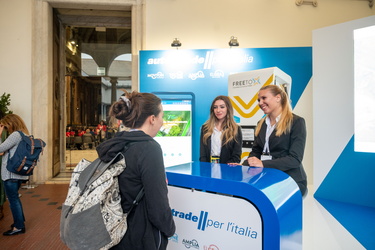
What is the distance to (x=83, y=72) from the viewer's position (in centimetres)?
748

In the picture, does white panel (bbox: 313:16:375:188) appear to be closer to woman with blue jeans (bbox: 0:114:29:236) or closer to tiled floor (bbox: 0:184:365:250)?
tiled floor (bbox: 0:184:365:250)

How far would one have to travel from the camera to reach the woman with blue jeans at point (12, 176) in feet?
9.74

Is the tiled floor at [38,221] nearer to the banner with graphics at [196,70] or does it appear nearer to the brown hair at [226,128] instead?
the brown hair at [226,128]

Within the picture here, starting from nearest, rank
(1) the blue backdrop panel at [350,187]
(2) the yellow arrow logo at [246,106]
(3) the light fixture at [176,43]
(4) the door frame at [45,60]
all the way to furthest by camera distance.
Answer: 1. (1) the blue backdrop panel at [350,187]
2. (2) the yellow arrow logo at [246,106]
3. (3) the light fixture at [176,43]
4. (4) the door frame at [45,60]

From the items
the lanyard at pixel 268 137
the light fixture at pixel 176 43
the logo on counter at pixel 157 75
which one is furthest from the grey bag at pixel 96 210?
the light fixture at pixel 176 43

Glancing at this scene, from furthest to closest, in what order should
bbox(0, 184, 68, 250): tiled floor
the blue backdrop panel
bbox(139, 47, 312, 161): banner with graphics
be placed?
bbox(139, 47, 312, 161): banner with graphics, the blue backdrop panel, bbox(0, 184, 68, 250): tiled floor

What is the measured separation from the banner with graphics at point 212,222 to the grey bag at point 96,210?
33 centimetres

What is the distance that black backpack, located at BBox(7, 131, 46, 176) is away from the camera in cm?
293

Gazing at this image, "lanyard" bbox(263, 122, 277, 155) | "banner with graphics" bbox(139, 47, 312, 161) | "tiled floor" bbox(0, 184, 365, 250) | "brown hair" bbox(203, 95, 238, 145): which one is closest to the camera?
"lanyard" bbox(263, 122, 277, 155)

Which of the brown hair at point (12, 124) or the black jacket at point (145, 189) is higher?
the brown hair at point (12, 124)

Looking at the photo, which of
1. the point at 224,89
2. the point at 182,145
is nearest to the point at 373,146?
the point at 224,89

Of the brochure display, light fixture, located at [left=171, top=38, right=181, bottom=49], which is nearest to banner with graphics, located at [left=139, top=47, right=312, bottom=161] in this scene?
the brochure display

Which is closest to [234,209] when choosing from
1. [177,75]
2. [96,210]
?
[96,210]

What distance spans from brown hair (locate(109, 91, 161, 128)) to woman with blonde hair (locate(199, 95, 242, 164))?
4.53 feet
